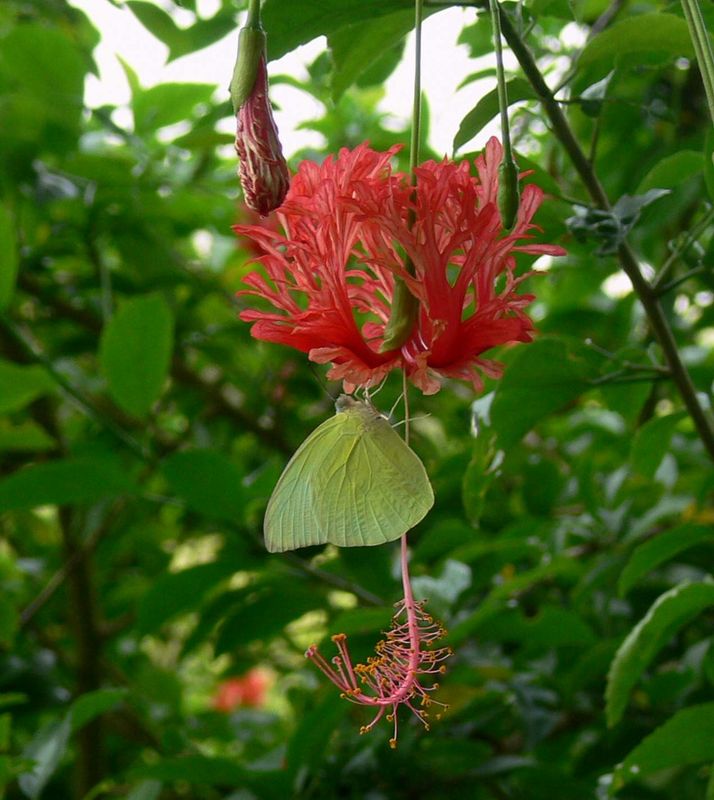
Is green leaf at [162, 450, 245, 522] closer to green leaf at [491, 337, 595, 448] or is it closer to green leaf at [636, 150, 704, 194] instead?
green leaf at [491, 337, 595, 448]

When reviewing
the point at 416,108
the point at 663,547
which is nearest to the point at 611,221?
the point at 416,108

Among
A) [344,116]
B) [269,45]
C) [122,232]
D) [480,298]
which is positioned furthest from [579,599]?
[344,116]

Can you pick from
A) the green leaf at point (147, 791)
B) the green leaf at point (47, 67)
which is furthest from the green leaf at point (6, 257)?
the green leaf at point (147, 791)

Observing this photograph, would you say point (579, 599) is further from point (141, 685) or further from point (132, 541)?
point (141, 685)

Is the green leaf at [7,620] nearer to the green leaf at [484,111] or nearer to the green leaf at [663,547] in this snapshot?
the green leaf at [663,547]

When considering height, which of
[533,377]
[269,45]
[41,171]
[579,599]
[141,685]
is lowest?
[141,685]

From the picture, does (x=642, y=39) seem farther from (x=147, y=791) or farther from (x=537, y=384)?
(x=147, y=791)

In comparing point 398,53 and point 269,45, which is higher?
point 398,53
